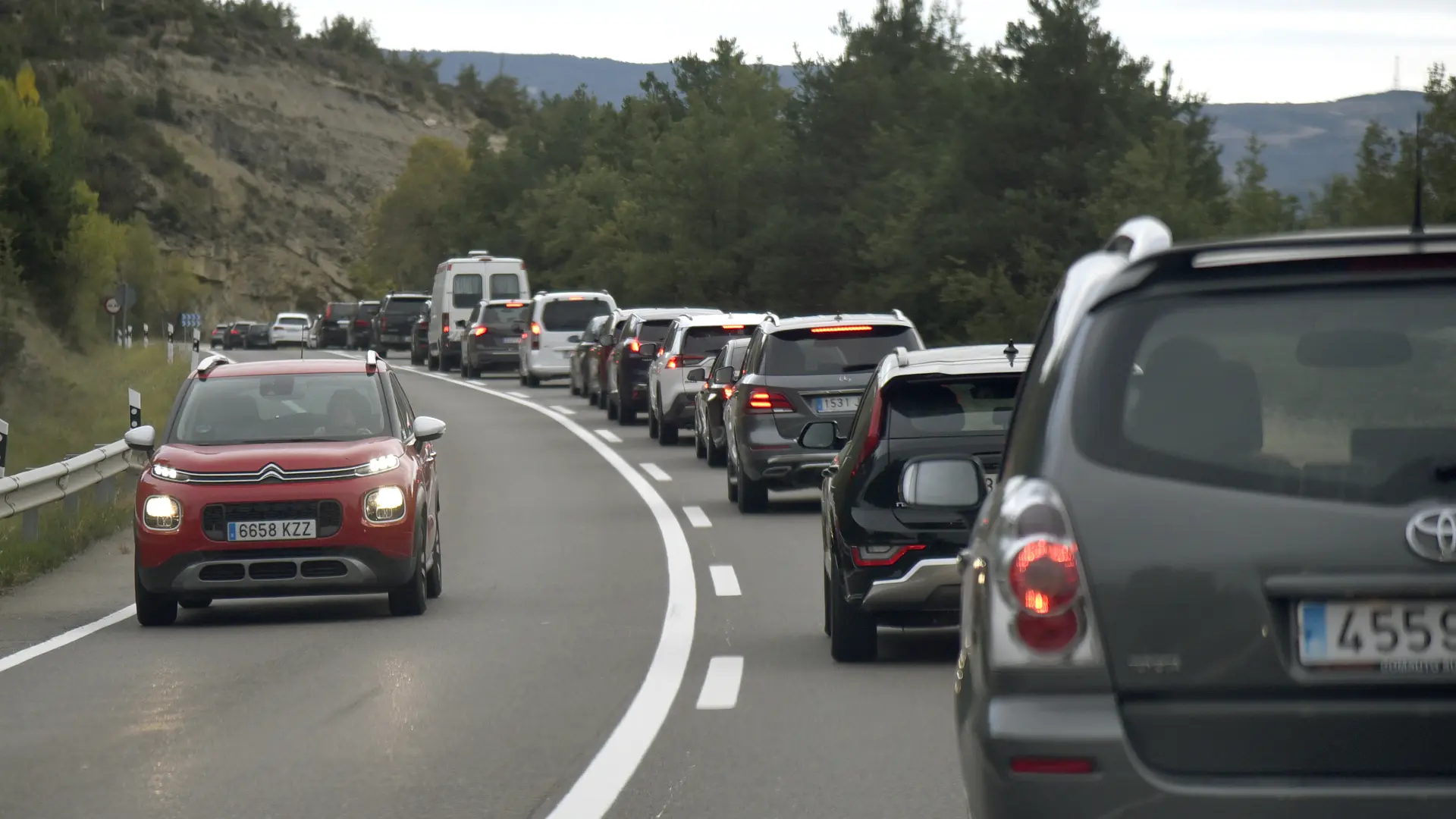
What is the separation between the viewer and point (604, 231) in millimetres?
97500

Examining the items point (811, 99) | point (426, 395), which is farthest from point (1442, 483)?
point (811, 99)

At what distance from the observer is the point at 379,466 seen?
13.0 m

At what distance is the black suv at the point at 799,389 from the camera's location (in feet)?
63.6

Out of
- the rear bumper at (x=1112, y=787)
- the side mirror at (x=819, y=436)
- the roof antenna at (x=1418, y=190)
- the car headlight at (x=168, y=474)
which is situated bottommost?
the car headlight at (x=168, y=474)

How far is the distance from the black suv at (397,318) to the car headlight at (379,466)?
57510 mm

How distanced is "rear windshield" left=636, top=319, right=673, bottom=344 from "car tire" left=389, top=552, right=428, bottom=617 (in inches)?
848

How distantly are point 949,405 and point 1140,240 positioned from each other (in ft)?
20.7

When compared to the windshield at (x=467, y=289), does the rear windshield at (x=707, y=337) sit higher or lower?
higher

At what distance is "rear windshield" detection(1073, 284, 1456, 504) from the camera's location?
4.23m

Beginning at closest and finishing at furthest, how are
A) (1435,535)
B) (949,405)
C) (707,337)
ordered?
(1435,535) < (949,405) < (707,337)

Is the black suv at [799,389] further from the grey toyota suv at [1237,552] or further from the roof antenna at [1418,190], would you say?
the grey toyota suv at [1237,552]

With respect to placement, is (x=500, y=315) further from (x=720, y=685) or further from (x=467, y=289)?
(x=720, y=685)

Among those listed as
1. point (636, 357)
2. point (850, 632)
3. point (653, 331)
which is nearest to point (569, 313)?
point (653, 331)

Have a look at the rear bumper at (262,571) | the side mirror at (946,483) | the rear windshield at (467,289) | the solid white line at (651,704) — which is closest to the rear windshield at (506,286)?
the rear windshield at (467,289)
